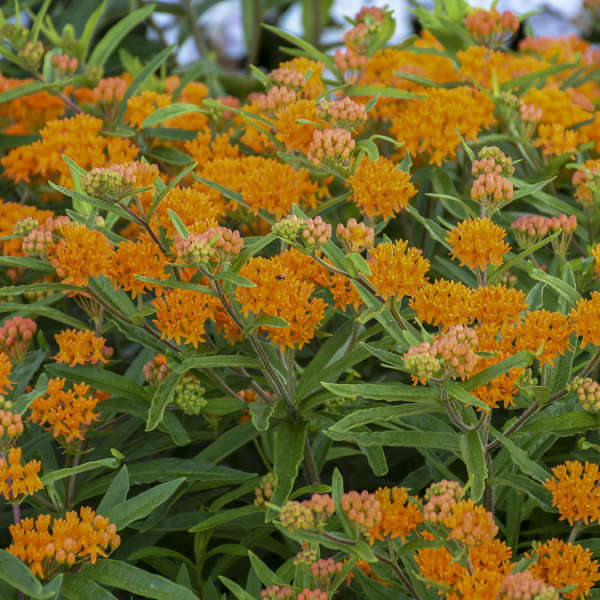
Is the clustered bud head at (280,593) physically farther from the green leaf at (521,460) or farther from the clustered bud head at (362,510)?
the green leaf at (521,460)

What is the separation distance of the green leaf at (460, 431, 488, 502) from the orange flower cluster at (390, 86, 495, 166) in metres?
0.96

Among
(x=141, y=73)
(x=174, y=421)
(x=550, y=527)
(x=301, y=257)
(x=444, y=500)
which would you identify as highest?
(x=141, y=73)

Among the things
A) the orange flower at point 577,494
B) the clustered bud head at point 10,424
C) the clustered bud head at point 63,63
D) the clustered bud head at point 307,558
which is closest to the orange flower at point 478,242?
the orange flower at point 577,494

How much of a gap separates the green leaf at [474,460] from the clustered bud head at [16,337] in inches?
41.1

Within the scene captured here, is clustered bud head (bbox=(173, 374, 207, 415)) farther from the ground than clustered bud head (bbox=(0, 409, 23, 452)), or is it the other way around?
clustered bud head (bbox=(0, 409, 23, 452))

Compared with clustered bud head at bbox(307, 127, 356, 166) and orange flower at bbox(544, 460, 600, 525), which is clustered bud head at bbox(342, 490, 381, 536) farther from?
clustered bud head at bbox(307, 127, 356, 166)

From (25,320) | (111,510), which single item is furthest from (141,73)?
(111,510)

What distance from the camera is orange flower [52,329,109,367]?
1.88 m

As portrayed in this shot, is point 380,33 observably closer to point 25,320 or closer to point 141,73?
point 141,73

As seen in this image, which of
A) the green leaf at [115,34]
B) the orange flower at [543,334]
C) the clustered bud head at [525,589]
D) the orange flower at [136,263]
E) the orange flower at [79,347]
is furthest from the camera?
the green leaf at [115,34]

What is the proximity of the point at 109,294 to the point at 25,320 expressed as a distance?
276 millimetres

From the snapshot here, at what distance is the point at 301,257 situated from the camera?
1.80 m

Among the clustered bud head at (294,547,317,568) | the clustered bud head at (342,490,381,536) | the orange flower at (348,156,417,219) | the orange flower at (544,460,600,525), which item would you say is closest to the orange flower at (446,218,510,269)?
the orange flower at (348,156,417,219)

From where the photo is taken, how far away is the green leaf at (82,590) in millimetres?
1482
